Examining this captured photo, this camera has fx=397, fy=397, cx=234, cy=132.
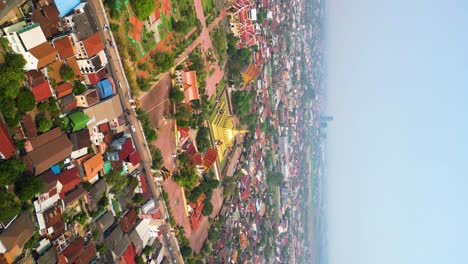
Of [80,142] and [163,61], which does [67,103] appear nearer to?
[80,142]

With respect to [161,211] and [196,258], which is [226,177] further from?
[161,211]

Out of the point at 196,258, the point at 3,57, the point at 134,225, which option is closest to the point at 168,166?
the point at 134,225

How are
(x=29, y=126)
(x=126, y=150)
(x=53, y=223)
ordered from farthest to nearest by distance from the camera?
1. (x=126, y=150)
2. (x=53, y=223)
3. (x=29, y=126)

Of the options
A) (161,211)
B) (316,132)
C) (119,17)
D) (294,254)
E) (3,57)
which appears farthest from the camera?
(316,132)

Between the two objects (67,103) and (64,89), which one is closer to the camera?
(64,89)

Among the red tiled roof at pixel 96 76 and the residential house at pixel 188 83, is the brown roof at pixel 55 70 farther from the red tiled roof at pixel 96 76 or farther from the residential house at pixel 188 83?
the residential house at pixel 188 83

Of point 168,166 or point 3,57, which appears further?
point 168,166

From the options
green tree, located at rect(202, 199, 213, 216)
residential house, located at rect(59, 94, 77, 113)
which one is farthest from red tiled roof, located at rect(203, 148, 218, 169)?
residential house, located at rect(59, 94, 77, 113)

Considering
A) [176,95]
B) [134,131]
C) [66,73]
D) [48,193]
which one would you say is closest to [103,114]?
[134,131]
